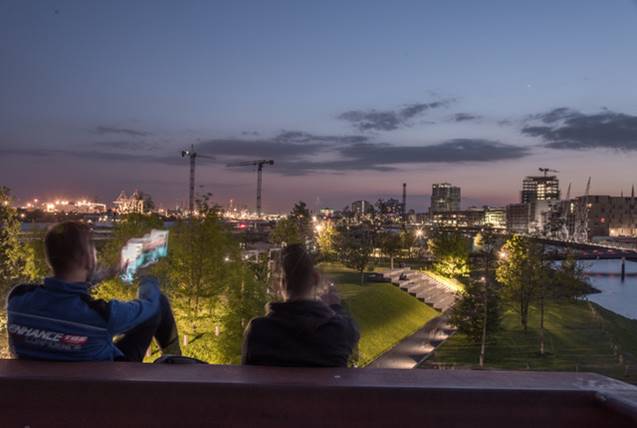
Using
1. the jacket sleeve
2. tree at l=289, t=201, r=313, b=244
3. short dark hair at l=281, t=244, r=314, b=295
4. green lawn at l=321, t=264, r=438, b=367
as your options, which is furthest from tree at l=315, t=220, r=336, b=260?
the jacket sleeve

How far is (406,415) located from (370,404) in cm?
11

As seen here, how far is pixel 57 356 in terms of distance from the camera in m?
2.39

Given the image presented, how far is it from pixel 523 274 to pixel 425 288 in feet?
32.4

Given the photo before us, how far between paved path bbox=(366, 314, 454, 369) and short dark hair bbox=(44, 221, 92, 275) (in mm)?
16675

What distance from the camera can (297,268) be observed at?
286cm

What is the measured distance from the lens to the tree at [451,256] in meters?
43.3

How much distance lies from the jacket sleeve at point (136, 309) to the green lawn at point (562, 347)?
2036 cm

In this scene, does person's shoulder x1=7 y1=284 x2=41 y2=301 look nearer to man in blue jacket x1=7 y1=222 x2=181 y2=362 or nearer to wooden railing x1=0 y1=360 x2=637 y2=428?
man in blue jacket x1=7 y1=222 x2=181 y2=362

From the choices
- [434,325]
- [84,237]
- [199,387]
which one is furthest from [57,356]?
[434,325]

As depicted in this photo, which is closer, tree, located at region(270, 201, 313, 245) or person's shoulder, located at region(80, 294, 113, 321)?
person's shoulder, located at region(80, 294, 113, 321)

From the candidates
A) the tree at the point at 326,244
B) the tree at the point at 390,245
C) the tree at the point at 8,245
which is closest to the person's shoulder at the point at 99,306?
the tree at the point at 8,245

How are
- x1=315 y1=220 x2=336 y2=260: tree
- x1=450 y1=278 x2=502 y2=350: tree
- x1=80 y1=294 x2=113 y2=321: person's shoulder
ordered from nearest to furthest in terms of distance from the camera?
x1=80 y1=294 x2=113 y2=321: person's shoulder → x1=450 y1=278 x2=502 y2=350: tree → x1=315 y1=220 x2=336 y2=260: tree

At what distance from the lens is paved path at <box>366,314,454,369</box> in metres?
21.4

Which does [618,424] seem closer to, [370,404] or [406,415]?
[406,415]
